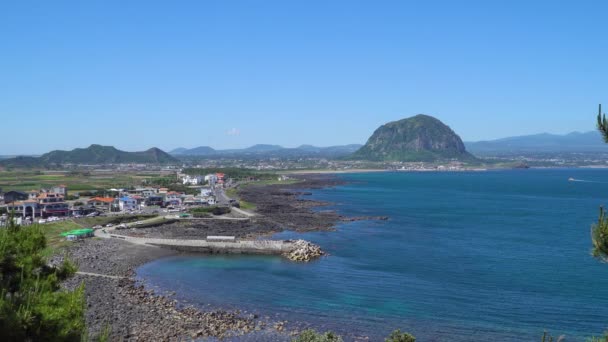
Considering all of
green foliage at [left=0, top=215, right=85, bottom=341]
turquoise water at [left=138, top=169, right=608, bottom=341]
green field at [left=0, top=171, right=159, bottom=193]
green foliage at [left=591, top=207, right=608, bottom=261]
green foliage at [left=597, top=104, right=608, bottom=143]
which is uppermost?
green foliage at [left=597, top=104, right=608, bottom=143]

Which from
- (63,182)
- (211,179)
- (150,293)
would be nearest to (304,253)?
(150,293)

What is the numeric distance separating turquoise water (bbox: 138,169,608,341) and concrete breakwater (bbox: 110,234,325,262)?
4.82 feet

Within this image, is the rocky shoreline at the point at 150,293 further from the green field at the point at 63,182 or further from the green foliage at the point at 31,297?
the green field at the point at 63,182

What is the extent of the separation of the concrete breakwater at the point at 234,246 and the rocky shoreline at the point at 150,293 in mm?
546

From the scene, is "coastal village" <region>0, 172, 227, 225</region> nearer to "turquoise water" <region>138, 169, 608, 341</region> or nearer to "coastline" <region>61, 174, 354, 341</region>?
"coastline" <region>61, 174, 354, 341</region>

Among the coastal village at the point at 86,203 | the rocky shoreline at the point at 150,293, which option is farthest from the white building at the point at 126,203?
the rocky shoreline at the point at 150,293

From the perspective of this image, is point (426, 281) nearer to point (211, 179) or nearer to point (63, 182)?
point (211, 179)

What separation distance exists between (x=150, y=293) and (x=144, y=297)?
0.95m

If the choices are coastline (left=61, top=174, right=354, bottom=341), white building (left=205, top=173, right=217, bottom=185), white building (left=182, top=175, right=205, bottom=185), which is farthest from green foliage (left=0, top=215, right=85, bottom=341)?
white building (left=205, top=173, right=217, bottom=185)

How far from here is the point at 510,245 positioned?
3800 cm

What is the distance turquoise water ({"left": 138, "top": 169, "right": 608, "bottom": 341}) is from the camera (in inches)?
805

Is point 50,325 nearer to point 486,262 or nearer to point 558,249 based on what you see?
point 486,262

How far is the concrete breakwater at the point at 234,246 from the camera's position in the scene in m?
34.0

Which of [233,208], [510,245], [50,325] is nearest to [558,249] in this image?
[510,245]
